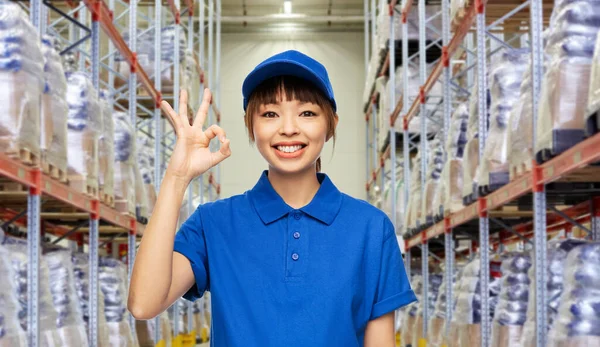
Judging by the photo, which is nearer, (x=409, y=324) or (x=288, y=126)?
(x=288, y=126)

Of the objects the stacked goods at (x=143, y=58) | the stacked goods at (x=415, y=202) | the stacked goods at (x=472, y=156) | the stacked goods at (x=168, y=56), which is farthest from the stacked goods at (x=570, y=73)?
the stacked goods at (x=143, y=58)

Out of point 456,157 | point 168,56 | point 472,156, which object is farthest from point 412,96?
point 472,156

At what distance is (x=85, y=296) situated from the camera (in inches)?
290

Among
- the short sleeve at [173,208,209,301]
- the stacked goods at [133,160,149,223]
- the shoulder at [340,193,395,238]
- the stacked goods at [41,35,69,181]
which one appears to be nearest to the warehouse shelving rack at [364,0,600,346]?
the shoulder at [340,193,395,238]

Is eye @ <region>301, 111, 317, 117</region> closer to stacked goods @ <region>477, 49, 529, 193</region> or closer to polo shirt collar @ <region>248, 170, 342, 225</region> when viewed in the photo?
polo shirt collar @ <region>248, 170, 342, 225</region>

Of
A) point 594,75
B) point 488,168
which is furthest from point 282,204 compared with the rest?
point 488,168

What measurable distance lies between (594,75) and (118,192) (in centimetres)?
553

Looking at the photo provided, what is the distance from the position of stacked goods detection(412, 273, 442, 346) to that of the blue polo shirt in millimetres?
8784

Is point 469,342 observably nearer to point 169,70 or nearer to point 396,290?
point 396,290

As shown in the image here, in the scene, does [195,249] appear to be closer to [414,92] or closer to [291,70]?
[291,70]

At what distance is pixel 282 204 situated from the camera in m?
2.02

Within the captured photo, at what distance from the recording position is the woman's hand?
1.90 metres

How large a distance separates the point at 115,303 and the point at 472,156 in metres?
3.54

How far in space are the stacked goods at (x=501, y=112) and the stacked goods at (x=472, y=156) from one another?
54 centimetres
